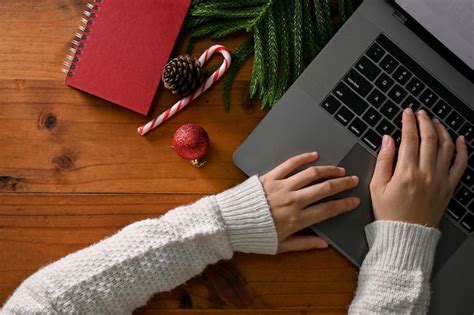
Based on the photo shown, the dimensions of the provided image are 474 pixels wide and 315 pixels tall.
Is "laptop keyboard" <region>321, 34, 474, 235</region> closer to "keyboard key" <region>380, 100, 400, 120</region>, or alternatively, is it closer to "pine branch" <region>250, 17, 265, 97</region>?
"keyboard key" <region>380, 100, 400, 120</region>

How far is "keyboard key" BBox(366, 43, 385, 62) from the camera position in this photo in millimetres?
910

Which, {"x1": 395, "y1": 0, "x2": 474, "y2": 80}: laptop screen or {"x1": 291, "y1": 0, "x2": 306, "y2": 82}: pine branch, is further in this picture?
{"x1": 291, "y1": 0, "x2": 306, "y2": 82}: pine branch

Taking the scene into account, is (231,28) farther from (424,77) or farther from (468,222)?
(468,222)

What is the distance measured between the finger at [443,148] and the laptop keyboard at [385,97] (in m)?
0.01

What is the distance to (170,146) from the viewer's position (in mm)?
948

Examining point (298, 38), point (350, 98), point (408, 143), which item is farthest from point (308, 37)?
point (408, 143)

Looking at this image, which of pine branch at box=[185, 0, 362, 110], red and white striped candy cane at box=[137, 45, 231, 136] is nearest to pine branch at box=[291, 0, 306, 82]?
pine branch at box=[185, 0, 362, 110]

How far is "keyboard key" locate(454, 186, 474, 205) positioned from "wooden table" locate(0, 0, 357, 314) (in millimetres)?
195

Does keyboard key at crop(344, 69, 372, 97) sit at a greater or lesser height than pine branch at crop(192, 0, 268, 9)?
greater

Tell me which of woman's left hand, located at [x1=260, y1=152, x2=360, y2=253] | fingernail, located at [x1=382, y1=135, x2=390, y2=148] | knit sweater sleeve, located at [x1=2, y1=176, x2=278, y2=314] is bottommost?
knit sweater sleeve, located at [x1=2, y1=176, x2=278, y2=314]

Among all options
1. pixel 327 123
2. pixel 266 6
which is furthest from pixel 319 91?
pixel 266 6

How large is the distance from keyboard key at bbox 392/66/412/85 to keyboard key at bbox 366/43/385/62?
1.3 inches

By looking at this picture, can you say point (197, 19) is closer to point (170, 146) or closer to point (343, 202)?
point (170, 146)

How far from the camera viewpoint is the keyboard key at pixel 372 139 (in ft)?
2.97
